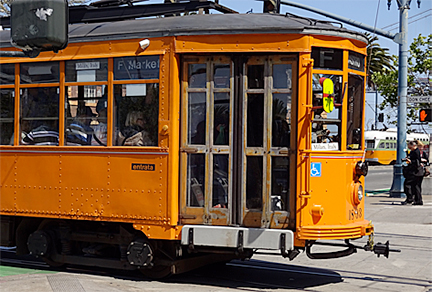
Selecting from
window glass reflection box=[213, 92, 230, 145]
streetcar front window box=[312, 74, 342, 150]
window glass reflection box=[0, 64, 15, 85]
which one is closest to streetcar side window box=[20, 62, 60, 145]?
window glass reflection box=[0, 64, 15, 85]

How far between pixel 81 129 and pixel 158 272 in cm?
214

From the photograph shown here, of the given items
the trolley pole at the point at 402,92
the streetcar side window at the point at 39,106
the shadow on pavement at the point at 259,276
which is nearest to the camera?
the shadow on pavement at the point at 259,276

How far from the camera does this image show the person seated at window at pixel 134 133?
27.2 feet

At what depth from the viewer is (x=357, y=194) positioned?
26.8 ft

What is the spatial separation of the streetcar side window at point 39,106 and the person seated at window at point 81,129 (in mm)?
230

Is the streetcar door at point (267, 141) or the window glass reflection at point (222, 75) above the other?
the window glass reflection at point (222, 75)

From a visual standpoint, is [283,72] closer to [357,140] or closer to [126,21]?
[357,140]

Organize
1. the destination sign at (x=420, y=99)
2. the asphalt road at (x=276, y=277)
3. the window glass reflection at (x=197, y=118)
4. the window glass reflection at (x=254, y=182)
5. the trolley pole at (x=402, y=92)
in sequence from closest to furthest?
1. the asphalt road at (x=276, y=277)
2. the window glass reflection at (x=254, y=182)
3. the window glass reflection at (x=197, y=118)
4. the destination sign at (x=420, y=99)
5. the trolley pole at (x=402, y=92)

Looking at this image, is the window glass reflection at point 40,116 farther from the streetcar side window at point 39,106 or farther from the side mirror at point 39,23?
the side mirror at point 39,23

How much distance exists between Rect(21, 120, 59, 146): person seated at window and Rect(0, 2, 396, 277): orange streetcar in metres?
0.02

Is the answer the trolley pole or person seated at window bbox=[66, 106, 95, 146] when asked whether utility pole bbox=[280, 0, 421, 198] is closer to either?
the trolley pole

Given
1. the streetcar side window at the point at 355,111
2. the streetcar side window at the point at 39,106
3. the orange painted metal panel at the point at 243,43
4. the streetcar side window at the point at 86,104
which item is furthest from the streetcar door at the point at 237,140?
the streetcar side window at the point at 39,106

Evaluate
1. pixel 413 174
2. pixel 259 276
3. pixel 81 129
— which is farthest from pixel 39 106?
pixel 413 174

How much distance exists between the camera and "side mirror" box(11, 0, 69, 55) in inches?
190
